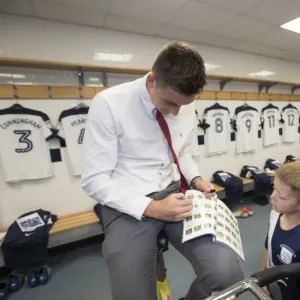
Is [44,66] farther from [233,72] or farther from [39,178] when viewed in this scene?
[233,72]

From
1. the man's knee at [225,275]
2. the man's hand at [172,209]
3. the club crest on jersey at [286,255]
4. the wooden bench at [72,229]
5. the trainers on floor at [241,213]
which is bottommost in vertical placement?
the trainers on floor at [241,213]

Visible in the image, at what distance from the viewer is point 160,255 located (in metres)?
0.83

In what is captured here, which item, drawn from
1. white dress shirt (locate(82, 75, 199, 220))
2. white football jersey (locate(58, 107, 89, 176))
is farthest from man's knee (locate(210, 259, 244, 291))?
white football jersey (locate(58, 107, 89, 176))

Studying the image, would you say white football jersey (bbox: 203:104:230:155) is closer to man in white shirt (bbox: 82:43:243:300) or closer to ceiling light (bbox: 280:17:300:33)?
ceiling light (bbox: 280:17:300:33)

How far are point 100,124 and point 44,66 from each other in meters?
1.50

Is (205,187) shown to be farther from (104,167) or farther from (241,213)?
(241,213)

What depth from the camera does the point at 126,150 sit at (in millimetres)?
860

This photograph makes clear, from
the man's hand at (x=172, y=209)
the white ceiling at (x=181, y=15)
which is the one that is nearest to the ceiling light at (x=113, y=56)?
the white ceiling at (x=181, y=15)

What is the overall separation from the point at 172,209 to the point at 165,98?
412mm

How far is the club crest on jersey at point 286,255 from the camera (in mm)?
892

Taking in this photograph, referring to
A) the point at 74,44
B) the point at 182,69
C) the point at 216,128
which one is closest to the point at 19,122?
the point at 74,44

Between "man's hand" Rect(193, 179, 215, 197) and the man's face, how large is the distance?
0.36 meters

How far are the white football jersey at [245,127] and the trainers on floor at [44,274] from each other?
2.88m

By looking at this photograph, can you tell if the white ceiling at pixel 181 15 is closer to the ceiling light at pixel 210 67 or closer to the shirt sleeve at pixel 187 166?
the ceiling light at pixel 210 67
